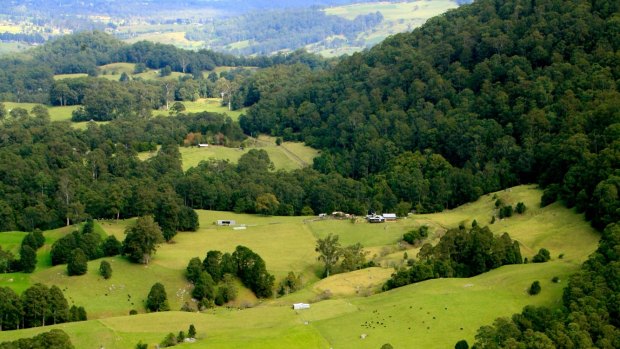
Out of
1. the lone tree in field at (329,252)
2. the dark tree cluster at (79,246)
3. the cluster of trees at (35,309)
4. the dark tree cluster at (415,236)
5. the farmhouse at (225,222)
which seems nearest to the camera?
the cluster of trees at (35,309)

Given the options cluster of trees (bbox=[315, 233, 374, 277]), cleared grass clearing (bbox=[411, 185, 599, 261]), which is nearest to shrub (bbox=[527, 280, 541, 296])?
cleared grass clearing (bbox=[411, 185, 599, 261])

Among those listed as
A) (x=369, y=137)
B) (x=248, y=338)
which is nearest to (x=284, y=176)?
(x=369, y=137)

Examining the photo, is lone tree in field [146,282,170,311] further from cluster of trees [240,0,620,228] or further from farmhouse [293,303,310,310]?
cluster of trees [240,0,620,228]

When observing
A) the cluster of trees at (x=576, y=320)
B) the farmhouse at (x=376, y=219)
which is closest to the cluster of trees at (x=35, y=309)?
the cluster of trees at (x=576, y=320)

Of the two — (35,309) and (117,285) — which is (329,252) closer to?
(117,285)

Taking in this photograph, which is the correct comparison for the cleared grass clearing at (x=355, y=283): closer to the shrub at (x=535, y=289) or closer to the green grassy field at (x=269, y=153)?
the shrub at (x=535, y=289)
